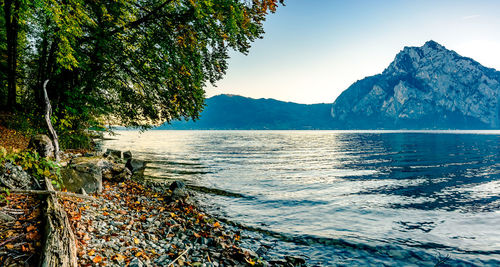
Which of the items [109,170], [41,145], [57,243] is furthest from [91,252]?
[109,170]

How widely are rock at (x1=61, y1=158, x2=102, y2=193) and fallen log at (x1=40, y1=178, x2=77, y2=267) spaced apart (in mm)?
4355

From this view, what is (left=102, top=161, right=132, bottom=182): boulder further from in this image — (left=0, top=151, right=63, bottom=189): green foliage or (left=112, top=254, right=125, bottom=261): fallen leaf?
(left=112, top=254, right=125, bottom=261): fallen leaf

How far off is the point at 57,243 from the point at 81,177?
6.77m

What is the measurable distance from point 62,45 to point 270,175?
1841cm

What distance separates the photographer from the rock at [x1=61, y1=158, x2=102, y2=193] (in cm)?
1013

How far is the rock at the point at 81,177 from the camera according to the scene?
10.1 metres

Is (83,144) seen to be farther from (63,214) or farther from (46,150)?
(63,214)

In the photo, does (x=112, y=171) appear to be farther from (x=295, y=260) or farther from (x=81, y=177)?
(x=295, y=260)

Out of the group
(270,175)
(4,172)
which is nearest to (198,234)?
(4,172)

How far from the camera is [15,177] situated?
318 inches

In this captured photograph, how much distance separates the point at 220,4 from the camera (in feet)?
42.7

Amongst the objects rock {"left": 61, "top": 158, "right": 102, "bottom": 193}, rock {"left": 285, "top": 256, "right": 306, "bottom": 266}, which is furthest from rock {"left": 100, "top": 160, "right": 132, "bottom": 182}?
rock {"left": 285, "top": 256, "right": 306, "bottom": 266}

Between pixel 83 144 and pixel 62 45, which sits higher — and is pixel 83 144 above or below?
below

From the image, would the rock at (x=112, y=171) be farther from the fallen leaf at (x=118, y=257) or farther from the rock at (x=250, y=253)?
the rock at (x=250, y=253)
